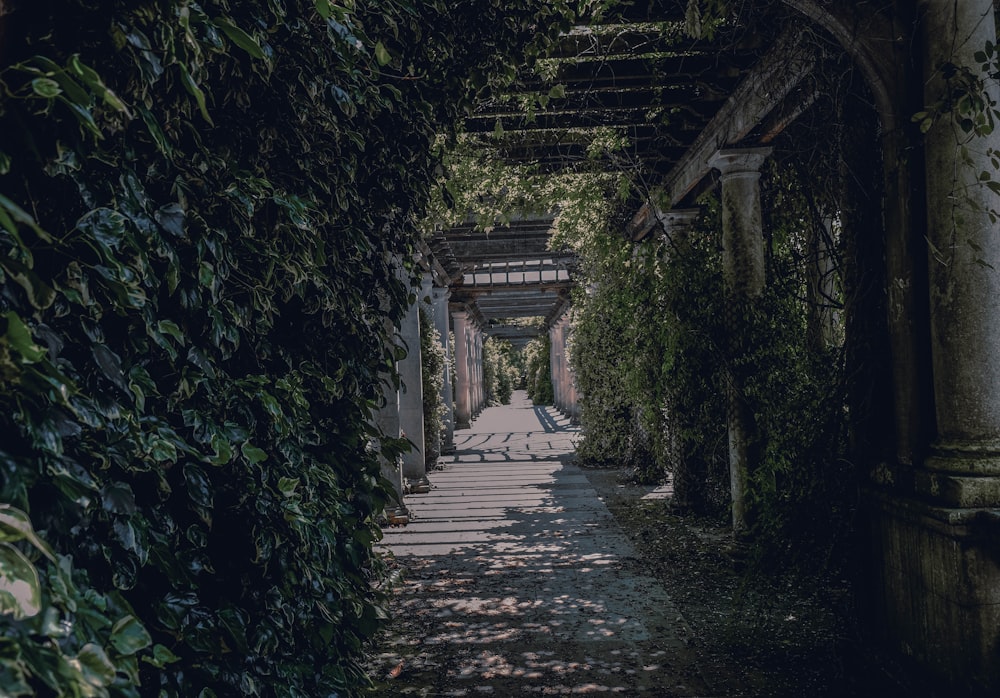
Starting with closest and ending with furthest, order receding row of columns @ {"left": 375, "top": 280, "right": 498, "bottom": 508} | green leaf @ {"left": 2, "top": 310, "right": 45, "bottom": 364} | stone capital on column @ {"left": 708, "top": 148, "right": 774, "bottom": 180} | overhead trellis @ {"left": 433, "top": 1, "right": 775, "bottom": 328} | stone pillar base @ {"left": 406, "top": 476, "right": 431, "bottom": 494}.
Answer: green leaf @ {"left": 2, "top": 310, "right": 45, "bottom": 364} → overhead trellis @ {"left": 433, "top": 1, "right": 775, "bottom": 328} → stone capital on column @ {"left": 708, "top": 148, "right": 774, "bottom": 180} → receding row of columns @ {"left": 375, "top": 280, "right": 498, "bottom": 508} → stone pillar base @ {"left": 406, "top": 476, "right": 431, "bottom": 494}

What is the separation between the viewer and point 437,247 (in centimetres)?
1297

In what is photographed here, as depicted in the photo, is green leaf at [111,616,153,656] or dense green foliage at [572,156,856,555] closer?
green leaf at [111,616,153,656]

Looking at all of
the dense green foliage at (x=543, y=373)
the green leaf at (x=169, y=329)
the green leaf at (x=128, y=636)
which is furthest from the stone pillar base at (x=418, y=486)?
the dense green foliage at (x=543, y=373)

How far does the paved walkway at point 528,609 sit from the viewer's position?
4.02 metres

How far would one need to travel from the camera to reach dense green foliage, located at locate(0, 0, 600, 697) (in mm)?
1303

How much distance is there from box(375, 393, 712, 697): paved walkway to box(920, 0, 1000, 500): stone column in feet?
5.57

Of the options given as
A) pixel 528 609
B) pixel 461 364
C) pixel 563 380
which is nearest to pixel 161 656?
pixel 528 609

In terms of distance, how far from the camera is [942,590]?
11.1ft

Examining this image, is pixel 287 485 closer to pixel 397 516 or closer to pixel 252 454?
pixel 252 454

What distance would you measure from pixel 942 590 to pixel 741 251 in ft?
12.3

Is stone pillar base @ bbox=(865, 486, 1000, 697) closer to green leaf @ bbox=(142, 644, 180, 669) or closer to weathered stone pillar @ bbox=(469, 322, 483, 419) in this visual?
green leaf @ bbox=(142, 644, 180, 669)

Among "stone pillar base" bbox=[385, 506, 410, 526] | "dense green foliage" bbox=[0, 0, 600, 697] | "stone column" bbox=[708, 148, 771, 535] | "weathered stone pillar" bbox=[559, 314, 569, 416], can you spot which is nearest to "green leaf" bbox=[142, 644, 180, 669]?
"dense green foliage" bbox=[0, 0, 600, 697]

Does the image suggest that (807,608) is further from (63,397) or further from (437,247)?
(437,247)

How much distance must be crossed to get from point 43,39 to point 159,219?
412 mm
